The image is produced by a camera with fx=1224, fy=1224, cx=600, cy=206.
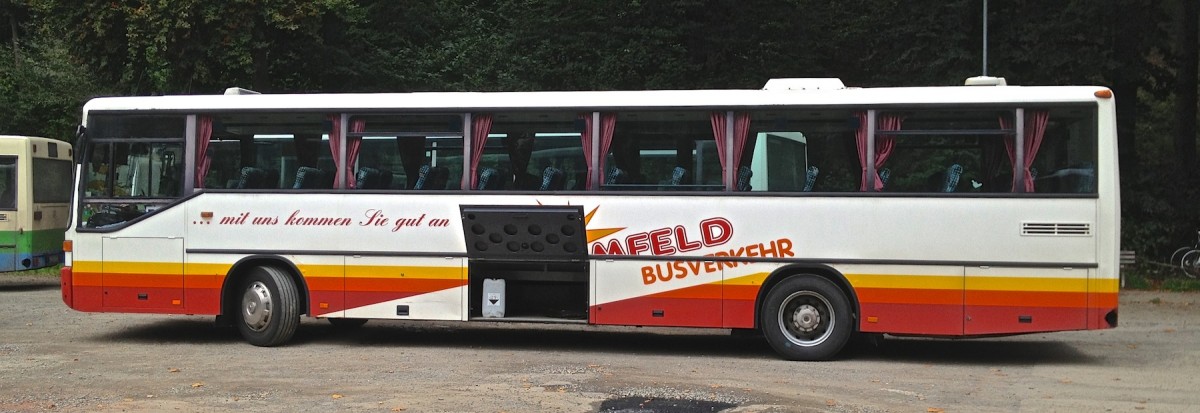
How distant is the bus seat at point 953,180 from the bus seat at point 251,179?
737 centimetres

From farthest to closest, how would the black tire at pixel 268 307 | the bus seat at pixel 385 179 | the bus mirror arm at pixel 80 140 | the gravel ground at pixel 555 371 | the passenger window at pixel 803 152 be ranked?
1. the bus mirror arm at pixel 80 140
2. the black tire at pixel 268 307
3. the bus seat at pixel 385 179
4. the passenger window at pixel 803 152
5. the gravel ground at pixel 555 371

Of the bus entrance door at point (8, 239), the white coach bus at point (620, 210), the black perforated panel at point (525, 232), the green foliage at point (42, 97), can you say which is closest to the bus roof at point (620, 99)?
the white coach bus at point (620, 210)

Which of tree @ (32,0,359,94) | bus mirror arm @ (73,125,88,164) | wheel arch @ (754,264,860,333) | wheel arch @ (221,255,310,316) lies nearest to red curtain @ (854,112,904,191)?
wheel arch @ (754,264,860,333)

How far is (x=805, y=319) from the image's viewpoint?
12656 millimetres

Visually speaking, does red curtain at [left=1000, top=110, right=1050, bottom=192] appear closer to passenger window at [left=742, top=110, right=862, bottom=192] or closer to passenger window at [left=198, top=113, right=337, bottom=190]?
passenger window at [left=742, top=110, right=862, bottom=192]

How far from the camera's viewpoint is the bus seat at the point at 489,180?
518 inches

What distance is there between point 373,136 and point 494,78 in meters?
19.6

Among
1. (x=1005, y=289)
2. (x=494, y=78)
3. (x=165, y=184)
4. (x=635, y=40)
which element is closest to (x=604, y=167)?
(x=1005, y=289)

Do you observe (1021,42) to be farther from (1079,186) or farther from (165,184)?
(165,184)

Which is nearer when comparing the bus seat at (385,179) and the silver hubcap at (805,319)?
the silver hubcap at (805,319)

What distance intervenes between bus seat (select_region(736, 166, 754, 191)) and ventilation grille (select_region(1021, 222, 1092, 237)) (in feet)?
8.98

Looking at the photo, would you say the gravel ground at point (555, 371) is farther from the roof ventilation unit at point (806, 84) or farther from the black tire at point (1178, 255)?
the black tire at point (1178, 255)

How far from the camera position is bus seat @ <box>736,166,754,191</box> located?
41.7ft

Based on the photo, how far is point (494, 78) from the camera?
32875mm
